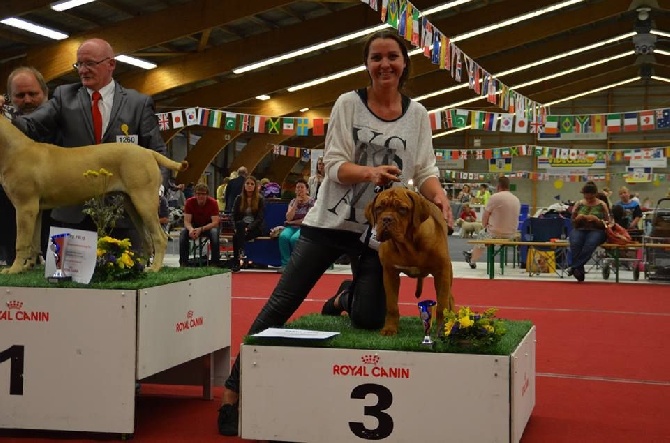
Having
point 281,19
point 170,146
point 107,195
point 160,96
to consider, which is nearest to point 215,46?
point 281,19

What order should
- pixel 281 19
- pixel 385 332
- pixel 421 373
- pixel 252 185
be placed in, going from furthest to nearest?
1. pixel 281 19
2. pixel 252 185
3. pixel 385 332
4. pixel 421 373

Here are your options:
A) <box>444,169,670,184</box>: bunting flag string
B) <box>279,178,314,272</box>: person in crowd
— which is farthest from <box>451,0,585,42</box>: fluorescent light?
<box>444,169,670,184</box>: bunting flag string

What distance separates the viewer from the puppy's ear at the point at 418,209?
277cm

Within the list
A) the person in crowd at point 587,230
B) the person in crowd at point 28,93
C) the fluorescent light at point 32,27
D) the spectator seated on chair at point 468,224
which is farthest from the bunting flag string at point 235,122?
the person in crowd at point 28,93

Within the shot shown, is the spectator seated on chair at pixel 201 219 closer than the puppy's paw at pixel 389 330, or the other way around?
Answer: the puppy's paw at pixel 389 330

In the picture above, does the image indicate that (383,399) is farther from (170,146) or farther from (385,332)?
(170,146)

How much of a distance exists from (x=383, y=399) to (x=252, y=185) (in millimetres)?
8697

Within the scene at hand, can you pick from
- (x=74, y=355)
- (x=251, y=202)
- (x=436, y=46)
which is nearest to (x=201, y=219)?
(x=251, y=202)

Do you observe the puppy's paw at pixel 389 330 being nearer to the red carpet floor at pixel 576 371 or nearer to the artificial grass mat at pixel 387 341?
the artificial grass mat at pixel 387 341

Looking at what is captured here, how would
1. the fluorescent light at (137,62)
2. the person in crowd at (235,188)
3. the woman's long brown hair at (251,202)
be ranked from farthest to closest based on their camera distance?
the fluorescent light at (137,62) → the person in crowd at (235,188) → the woman's long brown hair at (251,202)

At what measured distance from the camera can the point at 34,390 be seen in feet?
10.1

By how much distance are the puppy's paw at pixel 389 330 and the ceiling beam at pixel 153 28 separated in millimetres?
10886

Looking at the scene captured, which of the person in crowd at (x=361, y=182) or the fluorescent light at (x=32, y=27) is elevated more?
the fluorescent light at (x=32, y=27)

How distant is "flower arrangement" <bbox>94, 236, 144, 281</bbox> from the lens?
10.4ft
